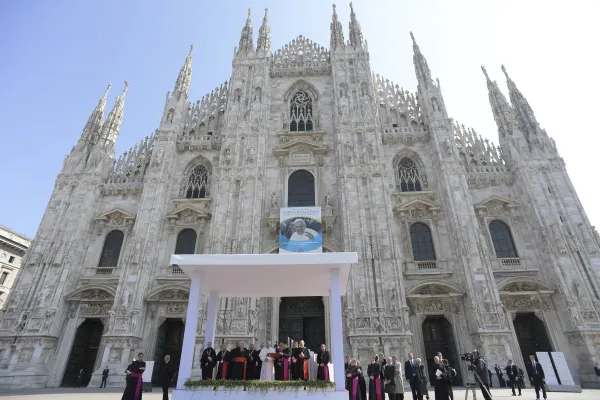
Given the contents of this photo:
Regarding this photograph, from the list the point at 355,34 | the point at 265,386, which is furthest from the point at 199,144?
the point at 265,386

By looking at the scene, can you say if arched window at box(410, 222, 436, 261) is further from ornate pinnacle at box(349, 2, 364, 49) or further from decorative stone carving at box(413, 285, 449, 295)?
ornate pinnacle at box(349, 2, 364, 49)

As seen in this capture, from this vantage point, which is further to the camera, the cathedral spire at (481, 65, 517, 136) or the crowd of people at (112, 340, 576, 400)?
the cathedral spire at (481, 65, 517, 136)

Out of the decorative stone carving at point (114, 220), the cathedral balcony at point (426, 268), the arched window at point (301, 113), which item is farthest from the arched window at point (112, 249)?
the cathedral balcony at point (426, 268)

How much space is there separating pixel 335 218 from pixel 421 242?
17.1 ft

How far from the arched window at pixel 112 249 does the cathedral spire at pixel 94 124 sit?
7.34 meters

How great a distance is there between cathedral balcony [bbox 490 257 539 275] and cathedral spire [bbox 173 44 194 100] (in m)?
23.7

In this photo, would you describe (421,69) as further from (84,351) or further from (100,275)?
(84,351)

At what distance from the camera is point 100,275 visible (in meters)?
20.1

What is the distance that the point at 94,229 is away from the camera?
71.2 feet

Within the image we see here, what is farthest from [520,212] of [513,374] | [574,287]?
[513,374]

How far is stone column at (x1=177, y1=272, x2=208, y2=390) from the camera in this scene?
29.1 ft

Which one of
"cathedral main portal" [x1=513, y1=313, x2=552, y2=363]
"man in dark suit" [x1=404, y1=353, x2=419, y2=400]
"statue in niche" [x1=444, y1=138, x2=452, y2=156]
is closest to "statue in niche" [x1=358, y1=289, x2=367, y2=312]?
"man in dark suit" [x1=404, y1=353, x2=419, y2=400]

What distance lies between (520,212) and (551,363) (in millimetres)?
8697

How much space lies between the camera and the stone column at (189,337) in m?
8.88
